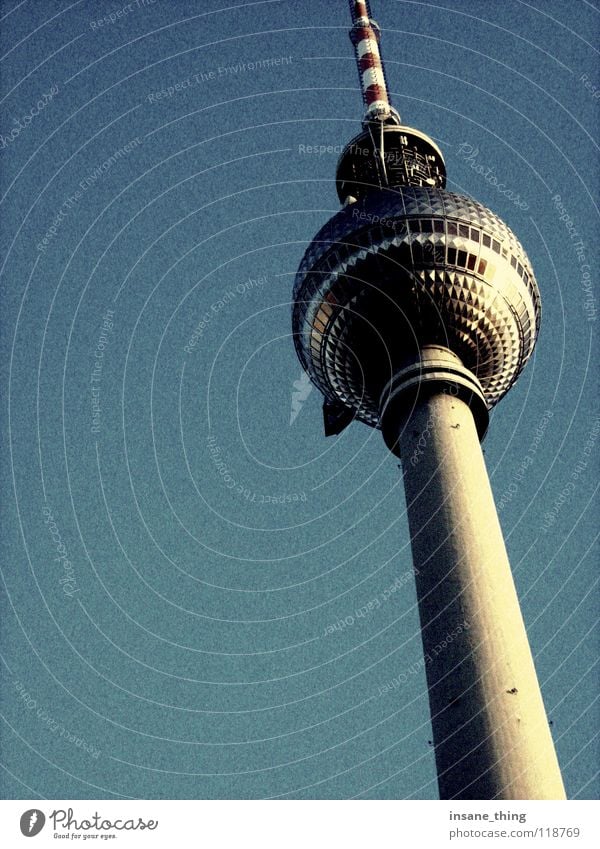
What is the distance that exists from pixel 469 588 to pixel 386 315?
684 inches

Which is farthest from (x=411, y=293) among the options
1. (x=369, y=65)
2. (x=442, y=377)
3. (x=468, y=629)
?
(x=369, y=65)

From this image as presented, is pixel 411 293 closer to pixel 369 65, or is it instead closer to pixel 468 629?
pixel 468 629

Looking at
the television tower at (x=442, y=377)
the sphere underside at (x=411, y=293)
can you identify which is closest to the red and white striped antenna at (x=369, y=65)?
the television tower at (x=442, y=377)

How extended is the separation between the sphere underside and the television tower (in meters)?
0.09

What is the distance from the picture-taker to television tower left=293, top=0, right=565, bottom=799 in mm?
27453

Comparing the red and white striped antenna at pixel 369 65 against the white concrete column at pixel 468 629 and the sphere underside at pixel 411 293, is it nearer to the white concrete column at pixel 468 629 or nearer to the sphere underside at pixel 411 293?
the sphere underside at pixel 411 293

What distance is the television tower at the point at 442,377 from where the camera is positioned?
2745 cm

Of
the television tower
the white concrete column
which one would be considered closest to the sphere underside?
the television tower

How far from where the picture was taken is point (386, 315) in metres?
43.2

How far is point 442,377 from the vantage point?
3866 cm

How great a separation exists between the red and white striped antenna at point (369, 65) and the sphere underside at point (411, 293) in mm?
15061

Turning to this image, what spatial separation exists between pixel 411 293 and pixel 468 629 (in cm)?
1942

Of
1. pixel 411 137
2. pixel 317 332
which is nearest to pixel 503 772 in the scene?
pixel 317 332

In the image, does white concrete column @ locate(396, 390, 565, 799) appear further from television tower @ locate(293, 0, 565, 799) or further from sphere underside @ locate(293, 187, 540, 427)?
sphere underside @ locate(293, 187, 540, 427)
